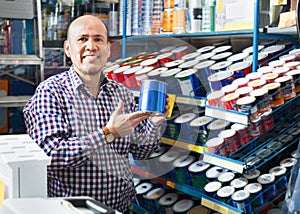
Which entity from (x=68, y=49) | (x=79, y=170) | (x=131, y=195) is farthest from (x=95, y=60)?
(x=131, y=195)

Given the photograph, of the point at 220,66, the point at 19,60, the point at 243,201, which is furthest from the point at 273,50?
the point at 19,60

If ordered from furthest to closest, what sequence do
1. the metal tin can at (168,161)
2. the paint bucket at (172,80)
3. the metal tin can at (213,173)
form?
the metal tin can at (168,161)
the paint bucket at (172,80)
the metal tin can at (213,173)

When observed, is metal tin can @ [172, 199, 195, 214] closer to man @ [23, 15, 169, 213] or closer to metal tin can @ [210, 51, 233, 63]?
man @ [23, 15, 169, 213]

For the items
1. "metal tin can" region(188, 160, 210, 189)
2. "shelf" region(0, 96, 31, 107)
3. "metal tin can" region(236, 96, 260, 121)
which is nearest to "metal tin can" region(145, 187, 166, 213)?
"metal tin can" region(188, 160, 210, 189)

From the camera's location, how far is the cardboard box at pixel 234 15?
2.29 meters

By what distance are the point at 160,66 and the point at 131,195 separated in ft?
3.16

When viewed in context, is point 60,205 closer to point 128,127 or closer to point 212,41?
point 128,127

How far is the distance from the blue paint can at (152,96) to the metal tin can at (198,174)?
2.26 feet

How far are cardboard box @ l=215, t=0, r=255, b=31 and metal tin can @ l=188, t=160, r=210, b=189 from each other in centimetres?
78

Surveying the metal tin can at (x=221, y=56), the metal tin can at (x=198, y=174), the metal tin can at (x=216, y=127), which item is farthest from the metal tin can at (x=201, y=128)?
the metal tin can at (x=221, y=56)

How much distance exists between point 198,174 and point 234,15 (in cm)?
90

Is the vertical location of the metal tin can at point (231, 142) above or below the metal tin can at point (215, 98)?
below

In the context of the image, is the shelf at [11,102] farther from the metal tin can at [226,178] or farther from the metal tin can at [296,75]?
the metal tin can at [296,75]

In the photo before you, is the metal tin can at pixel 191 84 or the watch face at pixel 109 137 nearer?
the watch face at pixel 109 137
